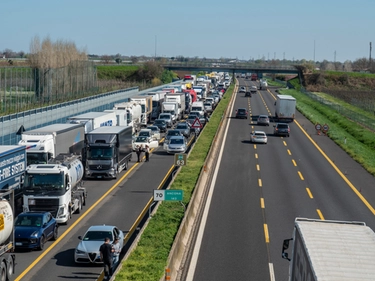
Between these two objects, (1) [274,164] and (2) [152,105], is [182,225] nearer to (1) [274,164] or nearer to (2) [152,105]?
(1) [274,164]

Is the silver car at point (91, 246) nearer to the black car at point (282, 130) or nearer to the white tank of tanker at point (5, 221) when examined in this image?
the white tank of tanker at point (5, 221)

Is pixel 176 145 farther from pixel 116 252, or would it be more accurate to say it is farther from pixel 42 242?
pixel 116 252

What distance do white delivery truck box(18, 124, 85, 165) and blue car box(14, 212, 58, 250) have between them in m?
6.69

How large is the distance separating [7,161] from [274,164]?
22.7 m

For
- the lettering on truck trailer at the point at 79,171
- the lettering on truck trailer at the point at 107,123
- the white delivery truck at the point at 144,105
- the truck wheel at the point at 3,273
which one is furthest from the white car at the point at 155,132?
the truck wheel at the point at 3,273

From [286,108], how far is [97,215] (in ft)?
162

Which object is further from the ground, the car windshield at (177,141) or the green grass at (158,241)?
the car windshield at (177,141)

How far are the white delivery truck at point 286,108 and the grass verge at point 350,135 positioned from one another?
114 inches

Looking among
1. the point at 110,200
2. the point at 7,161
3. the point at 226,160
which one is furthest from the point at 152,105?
the point at 7,161

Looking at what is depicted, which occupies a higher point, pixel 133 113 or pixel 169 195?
pixel 133 113

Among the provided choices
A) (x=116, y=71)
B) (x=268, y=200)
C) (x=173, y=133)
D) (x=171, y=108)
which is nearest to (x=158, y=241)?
(x=268, y=200)

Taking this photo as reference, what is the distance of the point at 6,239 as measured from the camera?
20891 millimetres

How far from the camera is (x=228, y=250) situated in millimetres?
23703

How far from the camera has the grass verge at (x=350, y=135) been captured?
166 ft
